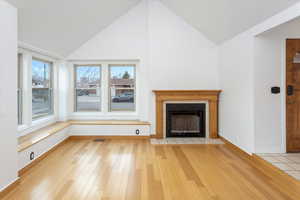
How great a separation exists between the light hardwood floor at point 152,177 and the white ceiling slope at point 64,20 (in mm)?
2047

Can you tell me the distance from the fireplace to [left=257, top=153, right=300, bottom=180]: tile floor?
194 centimetres

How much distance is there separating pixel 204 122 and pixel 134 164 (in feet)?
7.72

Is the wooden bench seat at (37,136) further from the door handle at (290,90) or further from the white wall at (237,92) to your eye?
the door handle at (290,90)

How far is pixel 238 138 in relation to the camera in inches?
157

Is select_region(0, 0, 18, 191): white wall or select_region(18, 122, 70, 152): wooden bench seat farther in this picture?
select_region(18, 122, 70, 152): wooden bench seat

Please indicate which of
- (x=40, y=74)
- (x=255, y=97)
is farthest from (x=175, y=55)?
(x=40, y=74)

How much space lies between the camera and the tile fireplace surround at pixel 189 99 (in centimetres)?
496

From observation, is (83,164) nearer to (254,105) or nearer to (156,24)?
(254,105)

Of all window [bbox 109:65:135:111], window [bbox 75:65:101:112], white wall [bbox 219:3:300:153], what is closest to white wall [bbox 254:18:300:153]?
white wall [bbox 219:3:300:153]

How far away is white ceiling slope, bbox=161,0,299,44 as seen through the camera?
2810 millimetres

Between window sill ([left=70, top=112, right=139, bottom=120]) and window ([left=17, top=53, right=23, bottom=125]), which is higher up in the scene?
window ([left=17, top=53, right=23, bottom=125])

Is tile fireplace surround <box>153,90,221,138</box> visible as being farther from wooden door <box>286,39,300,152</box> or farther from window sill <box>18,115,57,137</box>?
window sill <box>18,115,57,137</box>

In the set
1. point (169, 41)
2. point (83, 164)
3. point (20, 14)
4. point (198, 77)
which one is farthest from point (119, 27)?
point (83, 164)

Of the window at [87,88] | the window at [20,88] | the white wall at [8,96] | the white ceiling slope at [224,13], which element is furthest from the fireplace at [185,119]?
the white wall at [8,96]
